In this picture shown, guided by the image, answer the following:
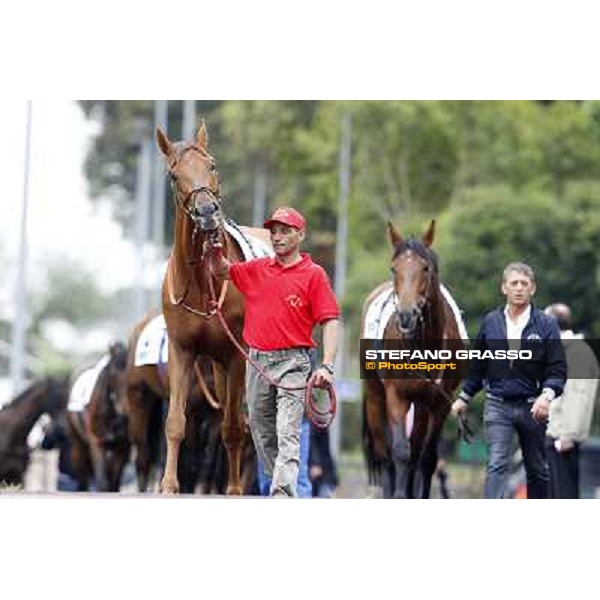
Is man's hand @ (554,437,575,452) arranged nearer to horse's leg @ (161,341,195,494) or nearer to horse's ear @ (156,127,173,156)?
horse's leg @ (161,341,195,494)

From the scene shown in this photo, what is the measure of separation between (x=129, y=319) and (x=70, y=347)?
15.0m

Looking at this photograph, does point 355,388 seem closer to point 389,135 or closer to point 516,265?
point 516,265

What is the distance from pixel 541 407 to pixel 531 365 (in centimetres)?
39

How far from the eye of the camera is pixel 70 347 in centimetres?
4869

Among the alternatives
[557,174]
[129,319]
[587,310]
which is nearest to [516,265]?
[587,310]

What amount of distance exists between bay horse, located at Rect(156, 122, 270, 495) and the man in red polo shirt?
0.51 metres

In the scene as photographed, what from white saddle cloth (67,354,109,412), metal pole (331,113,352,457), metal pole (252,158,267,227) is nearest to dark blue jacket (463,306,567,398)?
white saddle cloth (67,354,109,412)

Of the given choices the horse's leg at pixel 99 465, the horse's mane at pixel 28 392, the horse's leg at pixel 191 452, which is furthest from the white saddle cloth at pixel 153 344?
the horse's mane at pixel 28 392

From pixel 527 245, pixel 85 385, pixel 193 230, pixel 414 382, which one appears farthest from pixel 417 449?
pixel 527 245

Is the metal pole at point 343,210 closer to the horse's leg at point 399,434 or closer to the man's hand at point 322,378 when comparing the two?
the horse's leg at point 399,434

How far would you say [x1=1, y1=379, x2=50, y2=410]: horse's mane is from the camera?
1772 centimetres

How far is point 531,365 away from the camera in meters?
13.4

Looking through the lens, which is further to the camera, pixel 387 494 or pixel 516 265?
pixel 387 494

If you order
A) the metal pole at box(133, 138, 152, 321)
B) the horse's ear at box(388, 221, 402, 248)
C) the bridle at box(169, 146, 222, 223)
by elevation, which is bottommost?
the horse's ear at box(388, 221, 402, 248)
